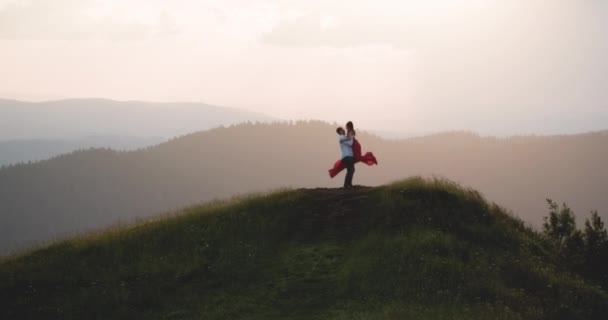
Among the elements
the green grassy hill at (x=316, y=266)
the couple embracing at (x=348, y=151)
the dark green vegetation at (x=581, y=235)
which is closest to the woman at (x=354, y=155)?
the couple embracing at (x=348, y=151)

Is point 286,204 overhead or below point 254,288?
overhead

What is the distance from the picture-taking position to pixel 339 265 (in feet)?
64.7

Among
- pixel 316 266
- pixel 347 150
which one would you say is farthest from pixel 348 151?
pixel 316 266

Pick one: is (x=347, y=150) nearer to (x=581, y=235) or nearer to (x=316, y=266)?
(x=316, y=266)

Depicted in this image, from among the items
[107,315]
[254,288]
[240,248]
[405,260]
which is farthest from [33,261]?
[405,260]

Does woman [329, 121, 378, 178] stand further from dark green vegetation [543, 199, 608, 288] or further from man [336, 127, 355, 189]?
dark green vegetation [543, 199, 608, 288]

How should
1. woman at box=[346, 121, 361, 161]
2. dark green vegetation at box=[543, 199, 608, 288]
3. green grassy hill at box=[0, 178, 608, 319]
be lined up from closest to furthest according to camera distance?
green grassy hill at box=[0, 178, 608, 319], woman at box=[346, 121, 361, 161], dark green vegetation at box=[543, 199, 608, 288]

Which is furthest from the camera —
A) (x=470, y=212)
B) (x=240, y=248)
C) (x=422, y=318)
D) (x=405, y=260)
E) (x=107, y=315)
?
(x=470, y=212)

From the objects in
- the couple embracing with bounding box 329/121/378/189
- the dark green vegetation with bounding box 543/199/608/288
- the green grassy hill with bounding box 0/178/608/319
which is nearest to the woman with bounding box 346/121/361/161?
the couple embracing with bounding box 329/121/378/189

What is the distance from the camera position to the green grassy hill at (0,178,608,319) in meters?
17.2

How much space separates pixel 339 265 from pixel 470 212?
23.4 feet

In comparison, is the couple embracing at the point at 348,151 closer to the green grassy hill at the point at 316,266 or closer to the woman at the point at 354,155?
the woman at the point at 354,155

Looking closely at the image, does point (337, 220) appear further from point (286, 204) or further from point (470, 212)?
point (470, 212)

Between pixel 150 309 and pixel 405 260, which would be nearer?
pixel 150 309
